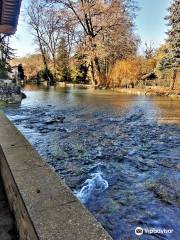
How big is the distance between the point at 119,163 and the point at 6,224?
3058 millimetres

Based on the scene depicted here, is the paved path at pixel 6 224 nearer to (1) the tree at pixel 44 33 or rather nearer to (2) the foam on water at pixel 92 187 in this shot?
(2) the foam on water at pixel 92 187

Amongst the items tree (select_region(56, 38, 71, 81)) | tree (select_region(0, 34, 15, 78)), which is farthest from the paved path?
tree (select_region(56, 38, 71, 81))

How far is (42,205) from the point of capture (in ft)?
6.15

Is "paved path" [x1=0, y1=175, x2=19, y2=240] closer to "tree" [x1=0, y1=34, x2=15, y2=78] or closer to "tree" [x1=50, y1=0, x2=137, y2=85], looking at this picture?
"tree" [x1=0, y1=34, x2=15, y2=78]

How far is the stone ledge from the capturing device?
5.20 feet


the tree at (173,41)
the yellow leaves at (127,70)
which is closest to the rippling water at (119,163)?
the tree at (173,41)

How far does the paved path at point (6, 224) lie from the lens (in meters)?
2.18

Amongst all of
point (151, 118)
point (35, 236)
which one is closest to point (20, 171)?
point (35, 236)

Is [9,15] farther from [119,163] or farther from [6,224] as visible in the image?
[6,224]

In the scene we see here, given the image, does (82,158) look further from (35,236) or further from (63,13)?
(63,13)

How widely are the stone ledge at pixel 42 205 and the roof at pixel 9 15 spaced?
286 cm

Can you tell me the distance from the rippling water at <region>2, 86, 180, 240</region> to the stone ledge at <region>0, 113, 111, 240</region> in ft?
3.48

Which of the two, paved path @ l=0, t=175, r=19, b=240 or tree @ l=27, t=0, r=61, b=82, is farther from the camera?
tree @ l=27, t=0, r=61, b=82

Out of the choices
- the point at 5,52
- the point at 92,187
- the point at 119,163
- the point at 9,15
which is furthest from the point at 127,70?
the point at 92,187
